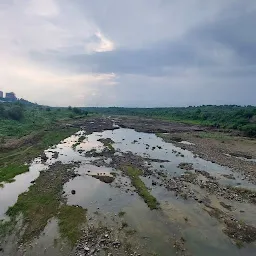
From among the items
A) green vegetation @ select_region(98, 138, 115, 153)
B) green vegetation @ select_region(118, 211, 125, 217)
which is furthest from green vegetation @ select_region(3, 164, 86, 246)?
green vegetation @ select_region(98, 138, 115, 153)

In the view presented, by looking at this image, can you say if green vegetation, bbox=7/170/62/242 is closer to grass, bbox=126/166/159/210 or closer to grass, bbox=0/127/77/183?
grass, bbox=0/127/77/183

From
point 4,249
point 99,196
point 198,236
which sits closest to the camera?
point 4,249

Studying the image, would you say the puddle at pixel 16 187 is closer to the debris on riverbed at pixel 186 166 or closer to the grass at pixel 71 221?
the grass at pixel 71 221

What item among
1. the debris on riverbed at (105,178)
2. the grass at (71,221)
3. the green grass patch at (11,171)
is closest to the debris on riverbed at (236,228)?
the grass at (71,221)

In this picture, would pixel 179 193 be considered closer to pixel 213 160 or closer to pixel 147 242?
pixel 147 242

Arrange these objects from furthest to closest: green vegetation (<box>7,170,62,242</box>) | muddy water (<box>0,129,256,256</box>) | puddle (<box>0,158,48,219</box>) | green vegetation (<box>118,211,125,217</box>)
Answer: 1. puddle (<box>0,158,48,219</box>)
2. green vegetation (<box>118,211,125,217</box>)
3. green vegetation (<box>7,170,62,242</box>)
4. muddy water (<box>0,129,256,256</box>)

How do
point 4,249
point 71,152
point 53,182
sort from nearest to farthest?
point 4,249 < point 53,182 < point 71,152

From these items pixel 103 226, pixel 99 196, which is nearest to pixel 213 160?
pixel 99 196
